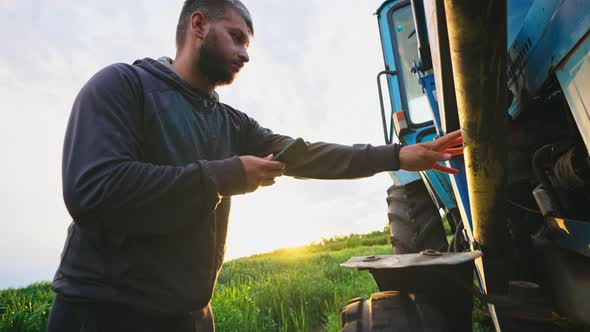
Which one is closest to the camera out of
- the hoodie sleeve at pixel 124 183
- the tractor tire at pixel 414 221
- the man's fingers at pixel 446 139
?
the hoodie sleeve at pixel 124 183

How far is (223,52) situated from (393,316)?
1.56m

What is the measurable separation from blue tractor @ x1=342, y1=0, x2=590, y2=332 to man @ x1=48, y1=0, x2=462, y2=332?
339 mm

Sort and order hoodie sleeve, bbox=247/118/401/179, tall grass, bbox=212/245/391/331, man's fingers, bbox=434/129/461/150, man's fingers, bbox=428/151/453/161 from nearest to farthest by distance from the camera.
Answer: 1. man's fingers, bbox=434/129/461/150
2. man's fingers, bbox=428/151/453/161
3. hoodie sleeve, bbox=247/118/401/179
4. tall grass, bbox=212/245/391/331

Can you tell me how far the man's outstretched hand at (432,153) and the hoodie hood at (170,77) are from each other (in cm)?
111

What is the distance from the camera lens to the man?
1.15m

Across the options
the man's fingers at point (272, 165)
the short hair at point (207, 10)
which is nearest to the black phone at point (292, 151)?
the man's fingers at point (272, 165)

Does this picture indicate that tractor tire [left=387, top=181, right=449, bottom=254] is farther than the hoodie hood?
Yes

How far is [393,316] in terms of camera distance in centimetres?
133

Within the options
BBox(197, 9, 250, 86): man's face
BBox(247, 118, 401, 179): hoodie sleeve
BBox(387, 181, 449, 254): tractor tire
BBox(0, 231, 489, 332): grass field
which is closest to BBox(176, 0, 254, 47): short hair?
BBox(197, 9, 250, 86): man's face

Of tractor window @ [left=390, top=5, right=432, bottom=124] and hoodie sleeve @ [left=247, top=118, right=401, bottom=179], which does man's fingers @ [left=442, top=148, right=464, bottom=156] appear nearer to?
hoodie sleeve @ [left=247, top=118, right=401, bottom=179]

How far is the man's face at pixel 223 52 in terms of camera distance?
1.84 m

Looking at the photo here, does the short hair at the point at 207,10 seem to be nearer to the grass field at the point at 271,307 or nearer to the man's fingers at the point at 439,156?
the man's fingers at the point at 439,156

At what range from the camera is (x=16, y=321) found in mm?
2842

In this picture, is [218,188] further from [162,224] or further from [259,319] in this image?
[259,319]
